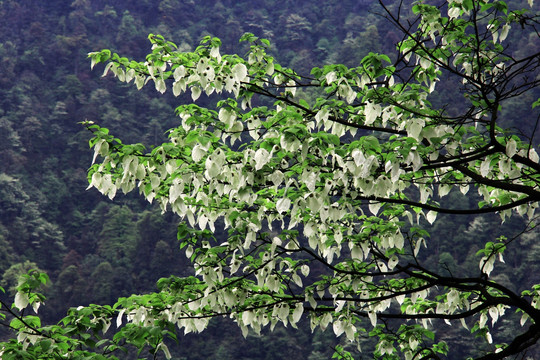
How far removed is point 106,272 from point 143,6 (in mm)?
32595

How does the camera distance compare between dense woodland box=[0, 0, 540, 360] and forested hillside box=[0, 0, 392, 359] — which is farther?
forested hillside box=[0, 0, 392, 359]

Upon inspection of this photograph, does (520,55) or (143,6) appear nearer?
(520,55)

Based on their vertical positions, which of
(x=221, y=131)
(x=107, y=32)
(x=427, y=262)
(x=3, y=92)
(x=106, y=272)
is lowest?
(x=221, y=131)

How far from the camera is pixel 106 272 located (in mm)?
38938

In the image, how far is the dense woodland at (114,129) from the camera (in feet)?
119

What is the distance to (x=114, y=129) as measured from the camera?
50.3 m

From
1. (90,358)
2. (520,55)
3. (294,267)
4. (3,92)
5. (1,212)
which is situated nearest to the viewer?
(90,358)

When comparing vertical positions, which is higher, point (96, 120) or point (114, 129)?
point (96, 120)

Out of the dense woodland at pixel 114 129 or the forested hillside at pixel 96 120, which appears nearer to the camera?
Answer: the dense woodland at pixel 114 129

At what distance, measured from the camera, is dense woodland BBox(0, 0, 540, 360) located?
36.2 meters

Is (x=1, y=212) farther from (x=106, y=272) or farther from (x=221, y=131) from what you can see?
(x=221, y=131)

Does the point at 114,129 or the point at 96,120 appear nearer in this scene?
the point at 114,129

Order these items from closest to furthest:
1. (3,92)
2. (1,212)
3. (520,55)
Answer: (1,212) < (520,55) < (3,92)

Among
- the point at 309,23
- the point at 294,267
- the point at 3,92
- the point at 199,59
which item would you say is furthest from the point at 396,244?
the point at 309,23
